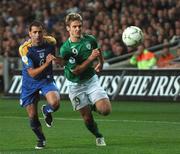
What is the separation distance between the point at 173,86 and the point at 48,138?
30.8ft

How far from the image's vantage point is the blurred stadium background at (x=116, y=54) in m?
13.4

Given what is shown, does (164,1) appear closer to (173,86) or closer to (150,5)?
(150,5)

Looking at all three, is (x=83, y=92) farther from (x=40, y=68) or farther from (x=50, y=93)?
(x=40, y=68)

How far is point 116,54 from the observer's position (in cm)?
2833

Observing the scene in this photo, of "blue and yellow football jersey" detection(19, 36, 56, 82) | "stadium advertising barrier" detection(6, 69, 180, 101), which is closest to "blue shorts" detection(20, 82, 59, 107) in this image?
"blue and yellow football jersey" detection(19, 36, 56, 82)

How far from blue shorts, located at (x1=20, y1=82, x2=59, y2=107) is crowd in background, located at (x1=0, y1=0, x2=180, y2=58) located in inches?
557

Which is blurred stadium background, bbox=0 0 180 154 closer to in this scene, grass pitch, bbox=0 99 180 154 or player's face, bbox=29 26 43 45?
grass pitch, bbox=0 99 180 154

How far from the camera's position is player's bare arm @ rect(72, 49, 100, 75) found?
39.4 feet

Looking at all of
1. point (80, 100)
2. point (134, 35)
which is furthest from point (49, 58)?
point (134, 35)

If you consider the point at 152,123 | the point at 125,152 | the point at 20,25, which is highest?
the point at 125,152

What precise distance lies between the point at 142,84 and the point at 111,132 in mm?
8481

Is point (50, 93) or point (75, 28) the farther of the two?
point (50, 93)

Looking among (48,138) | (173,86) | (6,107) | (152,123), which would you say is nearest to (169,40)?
(173,86)

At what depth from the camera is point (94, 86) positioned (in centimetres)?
1267
